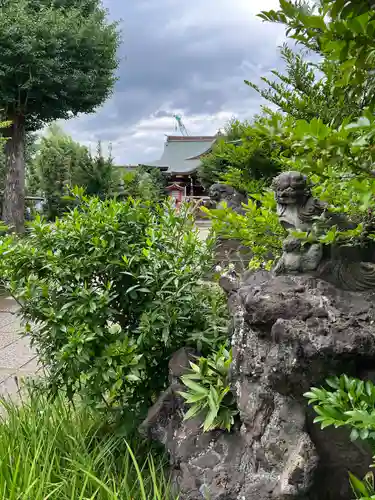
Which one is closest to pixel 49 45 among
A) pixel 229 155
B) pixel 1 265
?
pixel 229 155

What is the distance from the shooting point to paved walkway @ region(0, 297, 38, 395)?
3338mm

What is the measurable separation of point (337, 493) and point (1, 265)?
176cm

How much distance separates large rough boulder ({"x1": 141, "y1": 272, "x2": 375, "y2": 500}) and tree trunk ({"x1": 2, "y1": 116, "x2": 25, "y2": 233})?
371 inches

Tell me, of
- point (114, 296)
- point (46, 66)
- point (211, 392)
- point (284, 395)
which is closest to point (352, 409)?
point (284, 395)

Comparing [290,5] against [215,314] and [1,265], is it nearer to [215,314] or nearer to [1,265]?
[215,314]

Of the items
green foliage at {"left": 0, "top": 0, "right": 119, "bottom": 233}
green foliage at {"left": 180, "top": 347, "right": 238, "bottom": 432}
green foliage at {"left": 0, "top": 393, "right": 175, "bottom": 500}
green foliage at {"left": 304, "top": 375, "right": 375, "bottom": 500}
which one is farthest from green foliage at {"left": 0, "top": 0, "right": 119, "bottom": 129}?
green foliage at {"left": 304, "top": 375, "right": 375, "bottom": 500}

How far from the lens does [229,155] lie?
18.1 ft

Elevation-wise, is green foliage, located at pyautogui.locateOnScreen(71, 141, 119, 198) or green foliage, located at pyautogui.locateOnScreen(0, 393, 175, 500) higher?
green foliage, located at pyautogui.locateOnScreen(71, 141, 119, 198)

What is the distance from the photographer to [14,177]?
10336 millimetres

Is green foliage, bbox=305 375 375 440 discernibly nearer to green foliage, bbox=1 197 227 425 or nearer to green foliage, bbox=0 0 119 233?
green foliage, bbox=1 197 227 425

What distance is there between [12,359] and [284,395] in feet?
10.3

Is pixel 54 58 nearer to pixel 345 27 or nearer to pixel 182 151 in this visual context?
pixel 345 27

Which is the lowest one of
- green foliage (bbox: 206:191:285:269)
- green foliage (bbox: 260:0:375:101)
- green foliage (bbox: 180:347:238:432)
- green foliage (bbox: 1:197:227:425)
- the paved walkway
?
the paved walkway

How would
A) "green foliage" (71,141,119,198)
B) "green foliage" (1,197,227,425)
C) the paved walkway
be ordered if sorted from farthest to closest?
"green foliage" (71,141,119,198), the paved walkway, "green foliage" (1,197,227,425)
